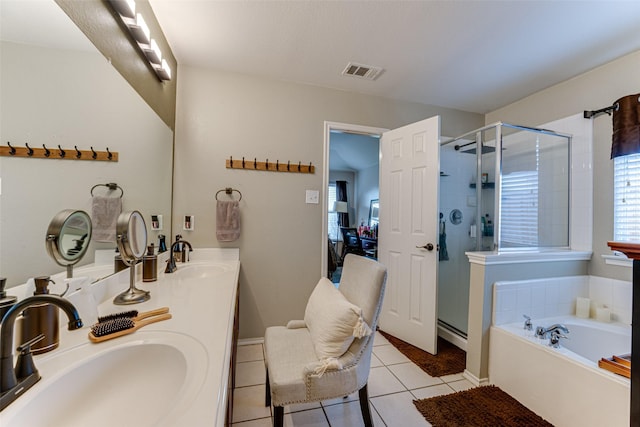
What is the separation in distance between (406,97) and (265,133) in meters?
1.55

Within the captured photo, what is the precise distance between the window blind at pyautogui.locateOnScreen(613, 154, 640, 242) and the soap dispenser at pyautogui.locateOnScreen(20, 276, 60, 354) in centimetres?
333

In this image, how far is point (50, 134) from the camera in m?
0.84

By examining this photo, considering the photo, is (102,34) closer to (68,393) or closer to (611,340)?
(68,393)

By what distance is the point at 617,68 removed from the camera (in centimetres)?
204

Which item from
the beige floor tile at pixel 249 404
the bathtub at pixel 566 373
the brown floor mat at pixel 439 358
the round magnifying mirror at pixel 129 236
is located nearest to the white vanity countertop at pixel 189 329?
the round magnifying mirror at pixel 129 236

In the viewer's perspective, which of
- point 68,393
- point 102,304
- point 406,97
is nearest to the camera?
point 68,393

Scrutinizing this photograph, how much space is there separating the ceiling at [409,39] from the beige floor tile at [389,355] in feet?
8.11

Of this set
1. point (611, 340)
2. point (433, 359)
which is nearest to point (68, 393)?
point (433, 359)

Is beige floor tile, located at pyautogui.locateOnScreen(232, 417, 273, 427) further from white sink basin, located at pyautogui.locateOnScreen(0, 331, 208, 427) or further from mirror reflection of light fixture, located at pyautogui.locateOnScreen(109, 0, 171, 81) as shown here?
mirror reflection of light fixture, located at pyautogui.locateOnScreen(109, 0, 171, 81)

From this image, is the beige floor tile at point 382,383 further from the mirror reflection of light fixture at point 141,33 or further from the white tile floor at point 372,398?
the mirror reflection of light fixture at point 141,33

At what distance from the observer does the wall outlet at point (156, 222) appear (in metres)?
1.80

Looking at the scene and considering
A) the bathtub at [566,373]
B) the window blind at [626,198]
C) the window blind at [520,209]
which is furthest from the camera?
the window blind at [520,209]

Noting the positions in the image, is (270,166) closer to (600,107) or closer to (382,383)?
(382,383)

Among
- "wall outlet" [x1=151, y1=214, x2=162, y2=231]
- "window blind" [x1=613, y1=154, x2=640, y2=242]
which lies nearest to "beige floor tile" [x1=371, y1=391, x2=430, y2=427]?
"wall outlet" [x1=151, y1=214, x2=162, y2=231]
